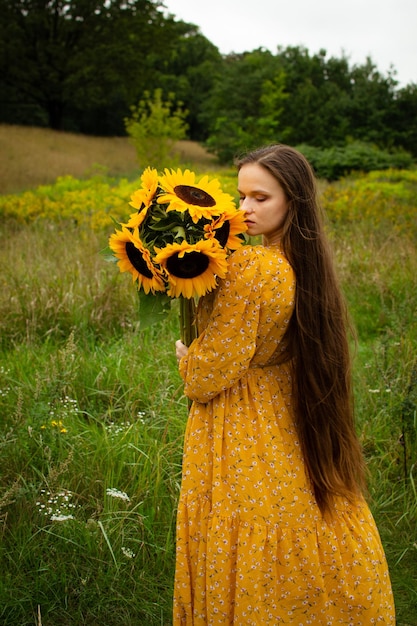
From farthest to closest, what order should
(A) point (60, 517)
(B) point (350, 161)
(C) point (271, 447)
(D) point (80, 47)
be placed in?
(D) point (80, 47), (B) point (350, 161), (A) point (60, 517), (C) point (271, 447)

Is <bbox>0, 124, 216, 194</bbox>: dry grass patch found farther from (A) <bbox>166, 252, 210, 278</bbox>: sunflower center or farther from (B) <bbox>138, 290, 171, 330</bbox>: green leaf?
(A) <bbox>166, 252, 210, 278</bbox>: sunflower center

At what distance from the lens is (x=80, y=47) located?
31.9 metres

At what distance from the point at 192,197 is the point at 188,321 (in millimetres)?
423

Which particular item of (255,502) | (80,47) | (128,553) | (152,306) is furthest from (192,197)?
(80,47)

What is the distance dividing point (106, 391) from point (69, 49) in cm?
3221

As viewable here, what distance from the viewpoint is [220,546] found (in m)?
1.74

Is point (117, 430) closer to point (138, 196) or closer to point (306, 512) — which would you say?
point (306, 512)

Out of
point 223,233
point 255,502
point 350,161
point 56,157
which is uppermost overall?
point 223,233

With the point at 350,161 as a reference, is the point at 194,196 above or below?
above

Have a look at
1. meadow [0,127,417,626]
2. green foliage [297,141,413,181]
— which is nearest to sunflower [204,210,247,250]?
meadow [0,127,417,626]

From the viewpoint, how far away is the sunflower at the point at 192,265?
1.50 meters

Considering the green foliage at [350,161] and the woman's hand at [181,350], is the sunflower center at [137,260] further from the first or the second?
the green foliage at [350,161]

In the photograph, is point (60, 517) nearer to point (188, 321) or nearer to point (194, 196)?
point (188, 321)

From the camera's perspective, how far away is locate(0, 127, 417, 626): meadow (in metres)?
2.46
